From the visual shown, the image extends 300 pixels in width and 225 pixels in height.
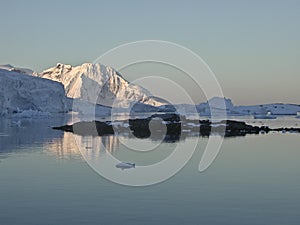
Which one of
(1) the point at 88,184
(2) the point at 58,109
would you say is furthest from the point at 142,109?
(1) the point at 88,184

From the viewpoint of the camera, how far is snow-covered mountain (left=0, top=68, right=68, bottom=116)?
90000mm

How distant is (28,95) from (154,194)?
9117cm

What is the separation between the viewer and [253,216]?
451 inches

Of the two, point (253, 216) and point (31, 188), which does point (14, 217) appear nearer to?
point (31, 188)

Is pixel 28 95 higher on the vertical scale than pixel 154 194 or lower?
higher

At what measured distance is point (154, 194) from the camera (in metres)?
14.3

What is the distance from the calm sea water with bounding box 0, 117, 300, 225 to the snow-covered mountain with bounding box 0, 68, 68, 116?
70022 mm

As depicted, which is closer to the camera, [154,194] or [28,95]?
[154,194]

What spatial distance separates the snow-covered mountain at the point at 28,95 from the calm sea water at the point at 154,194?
7002 cm

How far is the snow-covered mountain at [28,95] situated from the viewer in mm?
90000

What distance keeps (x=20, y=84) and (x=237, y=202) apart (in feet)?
304

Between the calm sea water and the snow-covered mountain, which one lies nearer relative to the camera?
the calm sea water

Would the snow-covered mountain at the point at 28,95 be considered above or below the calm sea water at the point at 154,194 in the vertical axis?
above

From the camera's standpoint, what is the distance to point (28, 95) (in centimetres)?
10081
